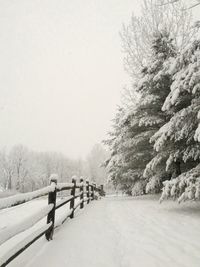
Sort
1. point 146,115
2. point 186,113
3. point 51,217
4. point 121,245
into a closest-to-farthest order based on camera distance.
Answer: point 121,245 < point 51,217 < point 186,113 < point 146,115

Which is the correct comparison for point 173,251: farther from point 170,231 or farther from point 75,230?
point 75,230

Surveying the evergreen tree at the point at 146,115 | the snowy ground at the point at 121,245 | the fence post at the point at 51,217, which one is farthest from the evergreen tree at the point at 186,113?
the fence post at the point at 51,217

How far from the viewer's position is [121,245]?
468cm

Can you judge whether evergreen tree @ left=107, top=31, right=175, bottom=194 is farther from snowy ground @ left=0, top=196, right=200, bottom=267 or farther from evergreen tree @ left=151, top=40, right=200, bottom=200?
snowy ground @ left=0, top=196, right=200, bottom=267

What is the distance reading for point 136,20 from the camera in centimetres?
1830

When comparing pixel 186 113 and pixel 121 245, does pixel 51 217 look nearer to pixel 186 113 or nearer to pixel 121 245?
pixel 121 245

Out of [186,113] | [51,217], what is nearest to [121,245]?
[51,217]

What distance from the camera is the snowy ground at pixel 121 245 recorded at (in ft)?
12.5

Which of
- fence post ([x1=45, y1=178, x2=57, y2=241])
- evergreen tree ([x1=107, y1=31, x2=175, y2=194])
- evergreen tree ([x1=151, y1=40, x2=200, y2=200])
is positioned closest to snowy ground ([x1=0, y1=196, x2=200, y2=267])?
fence post ([x1=45, y1=178, x2=57, y2=241])

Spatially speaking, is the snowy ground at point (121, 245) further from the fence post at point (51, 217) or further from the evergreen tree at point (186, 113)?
the evergreen tree at point (186, 113)


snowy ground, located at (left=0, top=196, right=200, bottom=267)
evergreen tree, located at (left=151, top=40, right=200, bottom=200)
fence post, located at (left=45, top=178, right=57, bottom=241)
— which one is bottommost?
snowy ground, located at (left=0, top=196, right=200, bottom=267)

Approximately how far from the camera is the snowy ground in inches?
151

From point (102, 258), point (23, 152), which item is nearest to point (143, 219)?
point (102, 258)

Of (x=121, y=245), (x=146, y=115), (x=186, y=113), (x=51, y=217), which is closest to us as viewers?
(x=121, y=245)
